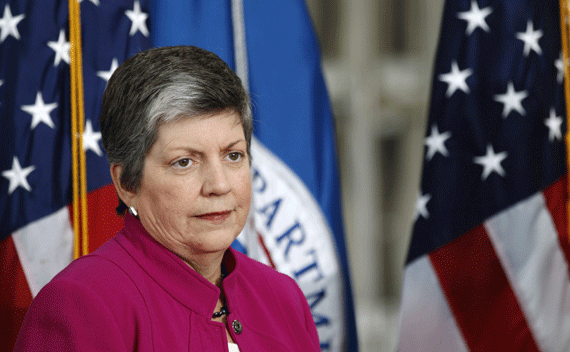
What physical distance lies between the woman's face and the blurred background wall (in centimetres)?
209

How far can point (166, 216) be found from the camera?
1.09 metres

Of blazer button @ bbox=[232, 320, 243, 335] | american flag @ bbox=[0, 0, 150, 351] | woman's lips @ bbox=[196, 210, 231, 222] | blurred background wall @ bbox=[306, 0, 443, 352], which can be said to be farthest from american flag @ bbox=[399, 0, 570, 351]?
woman's lips @ bbox=[196, 210, 231, 222]

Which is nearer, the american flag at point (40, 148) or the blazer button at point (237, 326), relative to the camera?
the blazer button at point (237, 326)

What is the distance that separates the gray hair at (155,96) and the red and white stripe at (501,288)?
1.79 m

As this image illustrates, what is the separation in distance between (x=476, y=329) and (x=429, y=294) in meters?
0.23

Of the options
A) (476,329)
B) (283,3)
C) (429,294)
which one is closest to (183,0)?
(283,3)

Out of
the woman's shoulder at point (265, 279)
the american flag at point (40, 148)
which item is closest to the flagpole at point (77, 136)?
the american flag at point (40, 148)

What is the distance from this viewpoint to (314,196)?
272cm

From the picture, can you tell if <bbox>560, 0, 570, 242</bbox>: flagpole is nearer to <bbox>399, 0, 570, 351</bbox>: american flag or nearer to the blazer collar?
<bbox>399, 0, 570, 351</bbox>: american flag

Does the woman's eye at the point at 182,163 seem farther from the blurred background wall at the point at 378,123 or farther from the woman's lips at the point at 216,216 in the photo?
the blurred background wall at the point at 378,123

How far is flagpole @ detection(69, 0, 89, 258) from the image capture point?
7.63ft

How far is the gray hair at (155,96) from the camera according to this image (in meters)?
1.04

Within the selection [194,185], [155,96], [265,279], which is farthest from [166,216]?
[265,279]

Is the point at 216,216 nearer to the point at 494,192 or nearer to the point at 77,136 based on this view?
the point at 77,136
